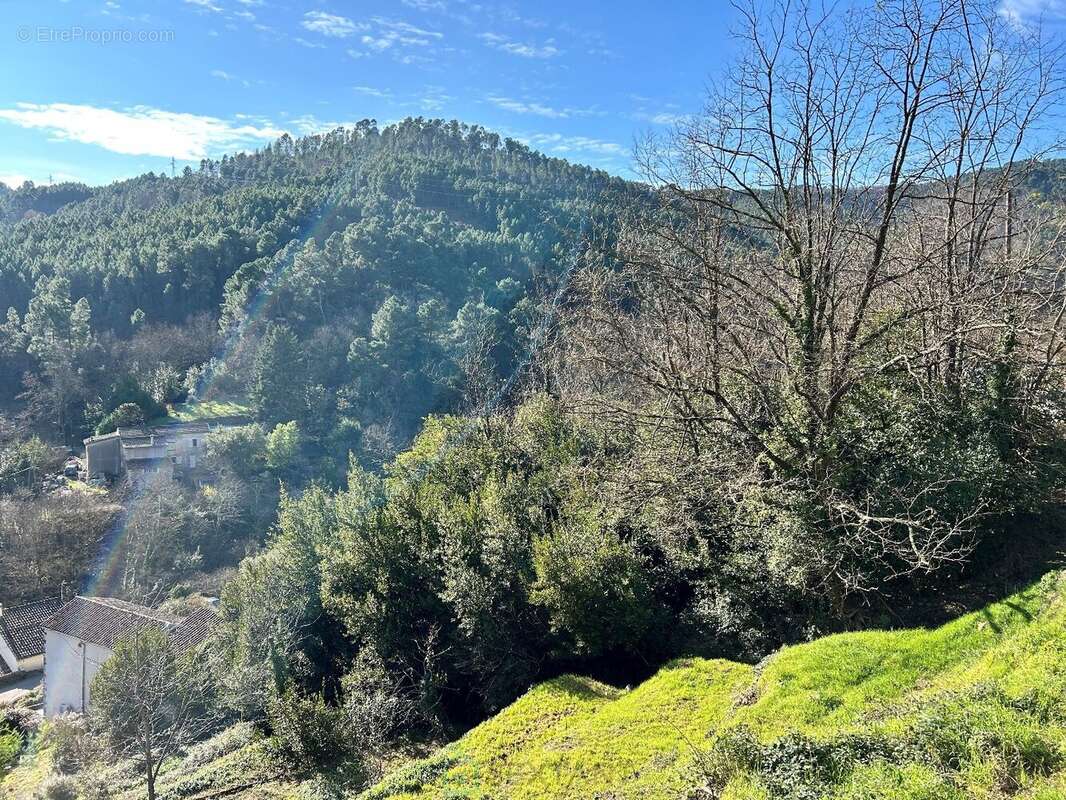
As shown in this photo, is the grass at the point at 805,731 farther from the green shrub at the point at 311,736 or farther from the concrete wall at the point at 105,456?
the concrete wall at the point at 105,456

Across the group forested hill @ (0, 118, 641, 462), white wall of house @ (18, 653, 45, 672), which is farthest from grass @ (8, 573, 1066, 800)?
forested hill @ (0, 118, 641, 462)

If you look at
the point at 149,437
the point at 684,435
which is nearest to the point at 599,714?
the point at 684,435

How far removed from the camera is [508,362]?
38625mm

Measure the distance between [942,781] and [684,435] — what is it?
22.0 feet

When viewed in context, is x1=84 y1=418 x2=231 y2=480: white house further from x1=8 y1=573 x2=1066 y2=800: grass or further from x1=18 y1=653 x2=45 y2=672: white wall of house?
x1=8 y1=573 x2=1066 y2=800: grass

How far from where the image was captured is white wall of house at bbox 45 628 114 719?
2134cm

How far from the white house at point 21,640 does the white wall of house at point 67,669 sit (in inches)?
181

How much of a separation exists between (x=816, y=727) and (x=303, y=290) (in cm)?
5163

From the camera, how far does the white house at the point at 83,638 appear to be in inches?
838

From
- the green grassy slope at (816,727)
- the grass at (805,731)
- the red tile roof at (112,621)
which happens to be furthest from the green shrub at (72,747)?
the green grassy slope at (816,727)

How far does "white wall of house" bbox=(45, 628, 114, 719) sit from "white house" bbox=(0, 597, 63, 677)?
4.59 m

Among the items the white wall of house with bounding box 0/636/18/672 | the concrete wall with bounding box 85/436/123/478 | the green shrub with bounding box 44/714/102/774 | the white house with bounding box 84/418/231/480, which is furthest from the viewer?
the concrete wall with bounding box 85/436/123/478

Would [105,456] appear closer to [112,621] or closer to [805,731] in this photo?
[112,621]

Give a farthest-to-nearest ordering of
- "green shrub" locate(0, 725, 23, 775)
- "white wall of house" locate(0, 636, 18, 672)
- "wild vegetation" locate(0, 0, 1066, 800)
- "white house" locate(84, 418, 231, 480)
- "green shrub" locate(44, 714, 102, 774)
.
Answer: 1. "white house" locate(84, 418, 231, 480)
2. "white wall of house" locate(0, 636, 18, 672)
3. "green shrub" locate(44, 714, 102, 774)
4. "green shrub" locate(0, 725, 23, 775)
5. "wild vegetation" locate(0, 0, 1066, 800)
